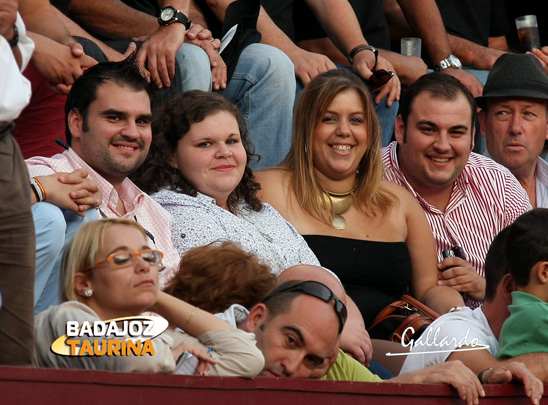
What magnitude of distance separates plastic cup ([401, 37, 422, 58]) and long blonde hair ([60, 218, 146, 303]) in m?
3.38

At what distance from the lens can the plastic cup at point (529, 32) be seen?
6488 mm

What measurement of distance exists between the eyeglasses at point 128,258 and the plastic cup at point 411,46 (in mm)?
3387

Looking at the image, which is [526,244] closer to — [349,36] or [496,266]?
[496,266]

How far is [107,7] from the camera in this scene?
491 cm

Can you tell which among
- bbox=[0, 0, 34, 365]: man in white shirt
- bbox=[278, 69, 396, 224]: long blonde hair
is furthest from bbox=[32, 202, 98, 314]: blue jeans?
bbox=[278, 69, 396, 224]: long blonde hair

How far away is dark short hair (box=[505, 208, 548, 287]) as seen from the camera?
11.5 feet

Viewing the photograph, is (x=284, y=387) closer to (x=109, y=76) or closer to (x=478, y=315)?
(x=478, y=315)

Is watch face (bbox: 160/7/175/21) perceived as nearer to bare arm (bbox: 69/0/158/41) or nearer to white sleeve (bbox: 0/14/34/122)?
bare arm (bbox: 69/0/158/41)

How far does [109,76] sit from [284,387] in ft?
5.24

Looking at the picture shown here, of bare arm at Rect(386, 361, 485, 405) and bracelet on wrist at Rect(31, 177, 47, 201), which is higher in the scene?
bracelet on wrist at Rect(31, 177, 47, 201)

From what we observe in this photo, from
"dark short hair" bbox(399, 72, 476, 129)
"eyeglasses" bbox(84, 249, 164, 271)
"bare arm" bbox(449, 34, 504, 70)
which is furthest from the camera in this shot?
"bare arm" bbox(449, 34, 504, 70)

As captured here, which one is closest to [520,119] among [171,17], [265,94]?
[265,94]

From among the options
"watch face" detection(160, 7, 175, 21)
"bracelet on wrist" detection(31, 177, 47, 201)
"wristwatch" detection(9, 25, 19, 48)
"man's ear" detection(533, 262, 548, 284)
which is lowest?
"man's ear" detection(533, 262, 548, 284)

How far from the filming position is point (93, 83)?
396 centimetres
